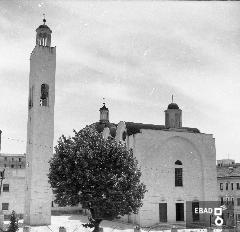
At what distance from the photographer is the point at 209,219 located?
135 feet

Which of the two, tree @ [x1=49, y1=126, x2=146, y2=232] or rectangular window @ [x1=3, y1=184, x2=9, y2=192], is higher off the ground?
tree @ [x1=49, y1=126, x2=146, y2=232]

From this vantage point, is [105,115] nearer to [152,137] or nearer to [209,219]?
[152,137]

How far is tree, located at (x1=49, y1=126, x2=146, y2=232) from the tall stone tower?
10803 millimetres

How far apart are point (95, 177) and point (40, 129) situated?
14.4m

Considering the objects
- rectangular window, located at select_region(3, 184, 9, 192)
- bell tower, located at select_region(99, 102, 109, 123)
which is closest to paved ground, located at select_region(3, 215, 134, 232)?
rectangular window, located at select_region(3, 184, 9, 192)

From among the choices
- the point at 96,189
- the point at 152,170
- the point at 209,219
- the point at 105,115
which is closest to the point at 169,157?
the point at 152,170

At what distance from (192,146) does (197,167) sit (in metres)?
2.39

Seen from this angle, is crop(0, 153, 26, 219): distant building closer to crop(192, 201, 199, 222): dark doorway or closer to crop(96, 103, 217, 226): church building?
crop(96, 103, 217, 226): church building

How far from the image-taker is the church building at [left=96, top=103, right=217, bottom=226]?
39469 mm

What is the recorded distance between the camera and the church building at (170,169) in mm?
39469

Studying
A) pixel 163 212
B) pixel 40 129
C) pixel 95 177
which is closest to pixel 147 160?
pixel 163 212

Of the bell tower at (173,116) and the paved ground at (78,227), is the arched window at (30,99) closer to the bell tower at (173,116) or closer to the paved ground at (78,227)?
the paved ground at (78,227)

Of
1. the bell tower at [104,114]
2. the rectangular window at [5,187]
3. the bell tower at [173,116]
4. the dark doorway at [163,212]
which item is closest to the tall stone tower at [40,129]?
the rectangular window at [5,187]

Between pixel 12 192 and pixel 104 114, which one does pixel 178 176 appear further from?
pixel 12 192
